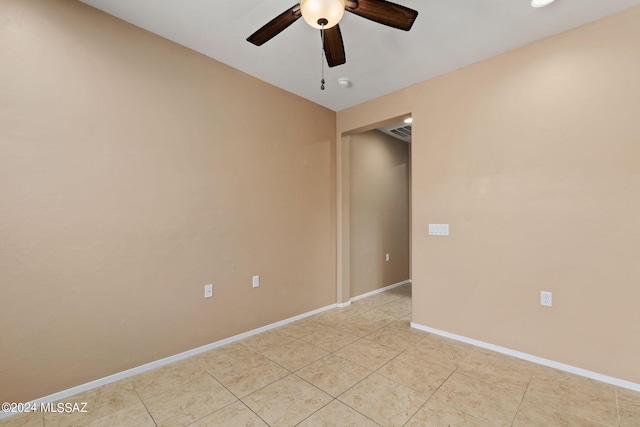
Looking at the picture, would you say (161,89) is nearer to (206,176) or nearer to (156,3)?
(156,3)

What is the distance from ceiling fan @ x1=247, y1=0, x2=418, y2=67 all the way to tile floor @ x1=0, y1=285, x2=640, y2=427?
2.37 metres

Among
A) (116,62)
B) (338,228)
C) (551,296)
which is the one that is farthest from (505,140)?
(116,62)

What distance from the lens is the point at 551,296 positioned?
2.37 metres

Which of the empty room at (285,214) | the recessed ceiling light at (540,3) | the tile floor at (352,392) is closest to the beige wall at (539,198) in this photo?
the empty room at (285,214)

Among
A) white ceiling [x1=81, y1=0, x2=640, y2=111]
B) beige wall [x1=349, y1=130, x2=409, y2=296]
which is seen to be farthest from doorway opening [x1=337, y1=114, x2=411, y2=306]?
white ceiling [x1=81, y1=0, x2=640, y2=111]

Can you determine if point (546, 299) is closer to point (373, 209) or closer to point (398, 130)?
point (373, 209)

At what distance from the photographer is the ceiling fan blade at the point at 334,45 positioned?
5.71 ft

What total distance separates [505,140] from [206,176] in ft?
9.41

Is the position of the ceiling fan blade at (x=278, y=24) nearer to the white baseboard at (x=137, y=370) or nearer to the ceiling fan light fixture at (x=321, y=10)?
the ceiling fan light fixture at (x=321, y=10)

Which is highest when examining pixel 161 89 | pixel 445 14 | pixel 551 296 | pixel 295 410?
pixel 445 14

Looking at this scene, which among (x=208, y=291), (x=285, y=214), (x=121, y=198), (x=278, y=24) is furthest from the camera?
(x=285, y=214)

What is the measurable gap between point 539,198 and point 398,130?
2.65m

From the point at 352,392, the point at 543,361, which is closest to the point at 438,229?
the point at 543,361

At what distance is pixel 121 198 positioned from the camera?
7.20ft
